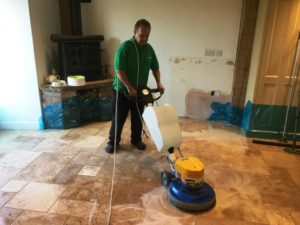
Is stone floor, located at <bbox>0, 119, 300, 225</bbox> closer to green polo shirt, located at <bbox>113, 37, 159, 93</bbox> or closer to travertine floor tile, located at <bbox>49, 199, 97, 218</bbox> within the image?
travertine floor tile, located at <bbox>49, 199, 97, 218</bbox>

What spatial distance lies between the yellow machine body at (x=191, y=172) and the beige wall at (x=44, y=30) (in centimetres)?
Answer: 242

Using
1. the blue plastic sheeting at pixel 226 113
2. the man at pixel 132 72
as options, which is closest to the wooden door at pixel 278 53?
the blue plastic sheeting at pixel 226 113

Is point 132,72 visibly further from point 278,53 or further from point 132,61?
point 278,53

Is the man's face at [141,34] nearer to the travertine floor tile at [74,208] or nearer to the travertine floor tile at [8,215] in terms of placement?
the travertine floor tile at [74,208]

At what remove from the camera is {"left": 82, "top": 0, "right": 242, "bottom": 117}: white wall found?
364cm

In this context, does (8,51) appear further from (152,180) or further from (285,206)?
(285,206)

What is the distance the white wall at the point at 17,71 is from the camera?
314 cm

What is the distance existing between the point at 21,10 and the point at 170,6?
6.34 feet

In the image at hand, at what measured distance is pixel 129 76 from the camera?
2617 millimetres

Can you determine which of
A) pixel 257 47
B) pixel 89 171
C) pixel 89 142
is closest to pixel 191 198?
pixel 89 171

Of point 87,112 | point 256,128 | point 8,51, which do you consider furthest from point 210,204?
point 8,51

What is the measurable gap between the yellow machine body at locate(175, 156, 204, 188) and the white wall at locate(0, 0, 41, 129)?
2.39m

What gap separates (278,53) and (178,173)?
78.9 inches

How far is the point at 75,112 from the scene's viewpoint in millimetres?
3627
